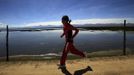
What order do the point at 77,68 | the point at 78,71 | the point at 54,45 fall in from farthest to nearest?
the point at 54,45 → the point at 77,68 → the point at 78,71

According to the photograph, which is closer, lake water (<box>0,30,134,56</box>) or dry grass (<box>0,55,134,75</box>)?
dry grass (<box>0,55,134,75</box>)

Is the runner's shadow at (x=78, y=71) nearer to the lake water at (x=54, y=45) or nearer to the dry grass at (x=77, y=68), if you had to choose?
the dry grass at (x=77, y=68)

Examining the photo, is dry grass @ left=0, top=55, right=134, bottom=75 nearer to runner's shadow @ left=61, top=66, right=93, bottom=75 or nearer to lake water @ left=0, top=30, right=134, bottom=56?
runner's shadow @ left=61, top=66, right=93, bottom=75

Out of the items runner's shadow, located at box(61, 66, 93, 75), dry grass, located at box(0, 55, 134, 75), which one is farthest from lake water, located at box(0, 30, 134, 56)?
runner's shadow, located at box(61, 66, 93, 75)

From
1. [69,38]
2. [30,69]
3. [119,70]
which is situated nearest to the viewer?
[69,38]

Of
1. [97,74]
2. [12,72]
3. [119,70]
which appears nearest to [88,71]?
[97,74]

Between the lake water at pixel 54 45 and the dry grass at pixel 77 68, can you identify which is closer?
the dry grass at pixel 77 68

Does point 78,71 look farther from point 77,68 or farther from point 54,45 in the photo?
point 54,45

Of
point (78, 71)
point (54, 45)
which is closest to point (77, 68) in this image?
point (78, 71)

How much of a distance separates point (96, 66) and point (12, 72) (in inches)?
125

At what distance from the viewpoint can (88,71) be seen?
29.1 ft

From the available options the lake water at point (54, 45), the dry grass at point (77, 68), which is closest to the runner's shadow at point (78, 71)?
the dry grass at point (77, 68)

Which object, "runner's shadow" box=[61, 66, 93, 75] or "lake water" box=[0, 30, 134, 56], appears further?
"lake water" box=[0, 30, 134, 56]

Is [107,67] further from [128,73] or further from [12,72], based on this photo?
[12,72]
